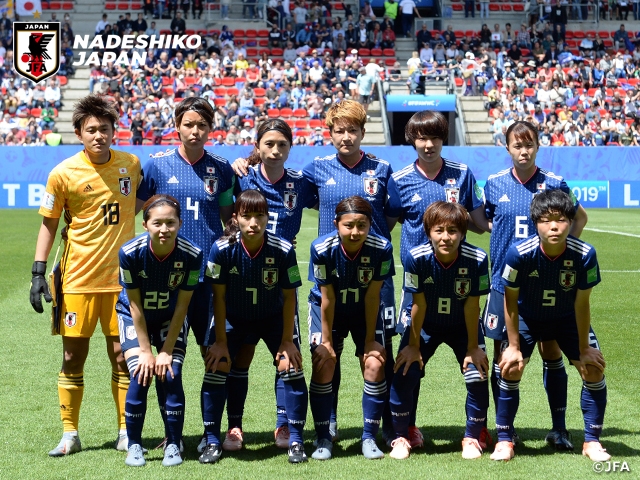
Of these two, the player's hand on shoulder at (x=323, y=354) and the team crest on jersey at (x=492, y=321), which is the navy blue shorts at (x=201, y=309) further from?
the team crest on jersey at (x=492, y=321)

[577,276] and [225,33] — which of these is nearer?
[577,276]

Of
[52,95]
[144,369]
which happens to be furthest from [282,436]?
[52,95]

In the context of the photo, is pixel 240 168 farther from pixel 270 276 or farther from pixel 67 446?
pixel 67 446

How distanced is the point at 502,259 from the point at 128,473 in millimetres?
2528

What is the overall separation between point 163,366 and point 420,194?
1867mm

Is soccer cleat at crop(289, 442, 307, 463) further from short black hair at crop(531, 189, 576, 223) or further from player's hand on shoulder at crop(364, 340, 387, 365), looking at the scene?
short black hair at crop(531, 189, 576, 223)

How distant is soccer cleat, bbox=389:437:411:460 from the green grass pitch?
51 mm

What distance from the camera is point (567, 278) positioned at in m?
5.08

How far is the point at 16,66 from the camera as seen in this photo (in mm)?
Result: 30266

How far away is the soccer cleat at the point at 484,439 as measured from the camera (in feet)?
17.4

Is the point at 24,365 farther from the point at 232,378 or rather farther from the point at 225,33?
the point at 225,33

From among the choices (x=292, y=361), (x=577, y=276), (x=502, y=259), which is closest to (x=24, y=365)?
(x=292, y=361)

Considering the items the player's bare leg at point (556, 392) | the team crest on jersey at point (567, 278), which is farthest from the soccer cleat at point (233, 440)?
the team crest on jersey at point (567, 278)

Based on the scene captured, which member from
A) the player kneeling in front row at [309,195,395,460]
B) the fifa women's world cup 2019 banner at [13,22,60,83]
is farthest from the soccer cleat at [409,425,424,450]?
the fifa women's world cup 2019 banner at [13,22,60,83]
